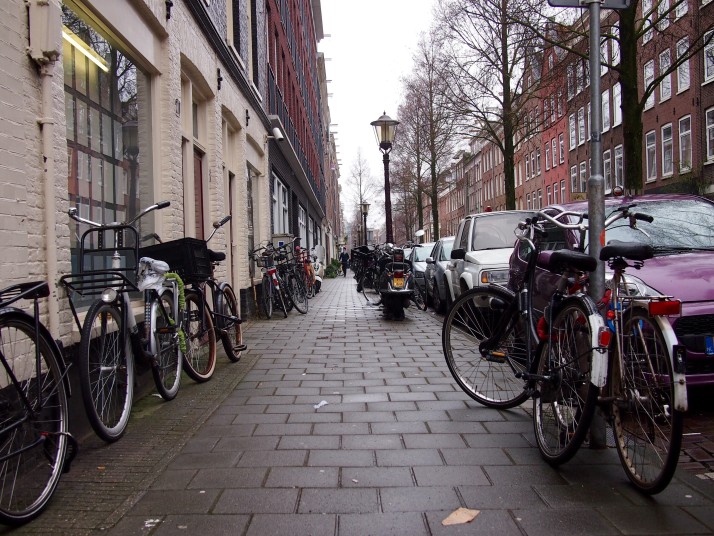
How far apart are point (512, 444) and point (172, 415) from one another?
7.82ft

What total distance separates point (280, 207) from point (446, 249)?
6453 millimetres

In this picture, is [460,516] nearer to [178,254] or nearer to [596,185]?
[596,185]

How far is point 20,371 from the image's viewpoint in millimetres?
2846

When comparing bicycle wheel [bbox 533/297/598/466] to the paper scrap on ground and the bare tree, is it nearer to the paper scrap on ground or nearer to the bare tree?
the paper scrap on ground

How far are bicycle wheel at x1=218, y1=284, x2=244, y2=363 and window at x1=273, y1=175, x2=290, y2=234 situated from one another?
9682mm

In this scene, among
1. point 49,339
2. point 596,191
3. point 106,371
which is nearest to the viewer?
point 49,339

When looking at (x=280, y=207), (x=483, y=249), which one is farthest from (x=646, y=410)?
(x=280, y=207)

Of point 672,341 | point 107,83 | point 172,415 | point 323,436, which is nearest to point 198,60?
point 107,83

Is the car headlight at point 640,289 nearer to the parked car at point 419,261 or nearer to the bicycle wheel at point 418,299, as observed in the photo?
the bicycle wheel at point 418,299

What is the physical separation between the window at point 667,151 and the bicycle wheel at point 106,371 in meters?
30.2

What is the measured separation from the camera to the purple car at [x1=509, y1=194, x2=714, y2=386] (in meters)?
4.29

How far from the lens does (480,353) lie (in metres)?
4.62

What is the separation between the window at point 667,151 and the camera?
29.6m

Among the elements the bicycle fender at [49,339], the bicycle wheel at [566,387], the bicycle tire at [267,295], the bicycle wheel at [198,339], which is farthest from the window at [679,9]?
the bicycle fender at [49,339]
